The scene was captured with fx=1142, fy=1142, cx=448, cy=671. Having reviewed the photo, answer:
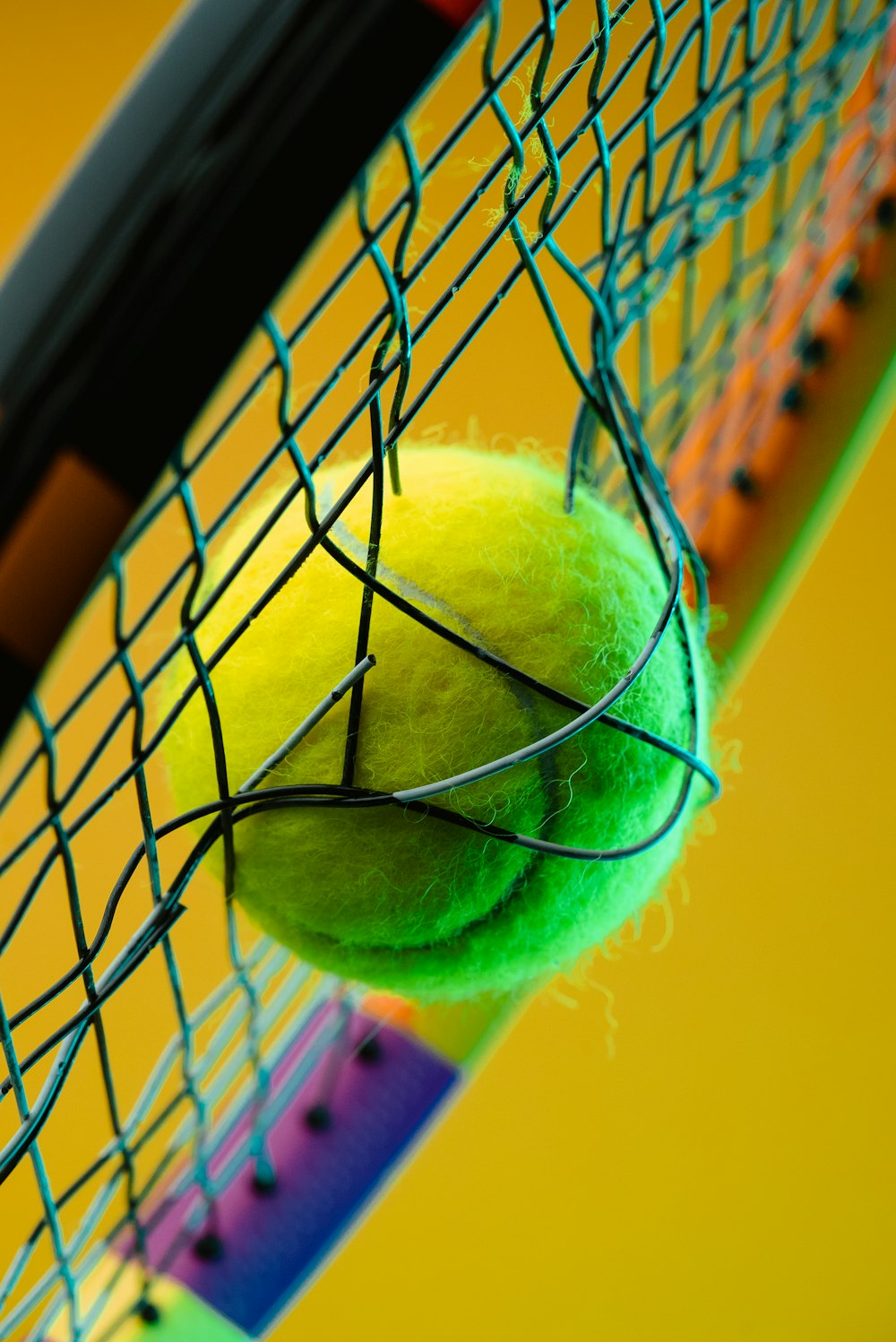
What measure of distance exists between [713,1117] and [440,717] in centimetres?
131

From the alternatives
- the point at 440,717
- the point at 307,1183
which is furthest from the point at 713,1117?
the point at 440,717

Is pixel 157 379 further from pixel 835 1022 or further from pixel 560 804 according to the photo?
pixel 835 1022

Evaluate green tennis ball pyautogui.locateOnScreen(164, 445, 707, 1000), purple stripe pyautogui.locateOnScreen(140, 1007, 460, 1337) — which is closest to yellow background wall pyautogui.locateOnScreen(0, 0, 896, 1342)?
purple stripe pyautogui.locateOnScreen(140, 1007, 460, 1337)

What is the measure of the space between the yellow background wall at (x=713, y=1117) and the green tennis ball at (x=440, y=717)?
108 centimetres

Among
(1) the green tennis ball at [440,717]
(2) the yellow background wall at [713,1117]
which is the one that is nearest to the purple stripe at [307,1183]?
(1) the green tennis ball at [440,717]

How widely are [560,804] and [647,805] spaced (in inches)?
1.8

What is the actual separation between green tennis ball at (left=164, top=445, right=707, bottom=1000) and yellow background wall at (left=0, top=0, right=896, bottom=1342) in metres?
1.08

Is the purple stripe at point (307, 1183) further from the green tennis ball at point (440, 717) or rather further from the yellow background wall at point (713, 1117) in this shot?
the yellow background wall at point (713, 1117)

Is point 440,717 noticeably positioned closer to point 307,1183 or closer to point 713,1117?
point 307,1183

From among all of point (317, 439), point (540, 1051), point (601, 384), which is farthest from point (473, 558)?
point (540, 1051)

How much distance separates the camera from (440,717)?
1.16ft

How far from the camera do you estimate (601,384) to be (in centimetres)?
37

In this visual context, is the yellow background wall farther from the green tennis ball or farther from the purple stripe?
the green tennis ball

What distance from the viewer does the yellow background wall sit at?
4.76 feet
